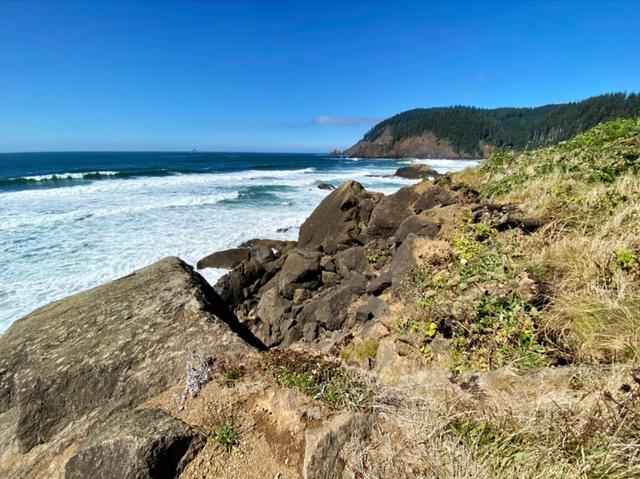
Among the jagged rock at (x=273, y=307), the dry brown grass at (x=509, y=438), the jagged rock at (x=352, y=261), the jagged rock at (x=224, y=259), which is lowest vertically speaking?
the jagged rock at (x=273, y=307)

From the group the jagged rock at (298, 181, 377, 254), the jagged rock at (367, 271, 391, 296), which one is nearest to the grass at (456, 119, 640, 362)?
the jagged rock at (367, 271, 391, 296)

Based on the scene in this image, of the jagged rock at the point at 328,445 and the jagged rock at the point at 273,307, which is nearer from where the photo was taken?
the jagged rock at the point at 328,445

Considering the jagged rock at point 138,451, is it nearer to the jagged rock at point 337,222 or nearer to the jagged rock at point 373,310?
the jagged rock at point 373,310

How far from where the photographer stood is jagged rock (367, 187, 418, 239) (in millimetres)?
8852

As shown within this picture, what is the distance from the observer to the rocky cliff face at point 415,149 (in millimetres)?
129750

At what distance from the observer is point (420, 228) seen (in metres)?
6.69

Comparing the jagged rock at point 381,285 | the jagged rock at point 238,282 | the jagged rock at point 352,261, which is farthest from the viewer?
the jagged rock at point 238,282

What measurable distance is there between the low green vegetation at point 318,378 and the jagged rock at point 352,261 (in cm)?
539

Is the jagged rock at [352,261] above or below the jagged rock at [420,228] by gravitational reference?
below

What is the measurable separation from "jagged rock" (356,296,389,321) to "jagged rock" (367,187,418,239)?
3.65 meters

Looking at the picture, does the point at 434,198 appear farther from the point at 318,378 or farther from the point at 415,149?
the point at 415,149

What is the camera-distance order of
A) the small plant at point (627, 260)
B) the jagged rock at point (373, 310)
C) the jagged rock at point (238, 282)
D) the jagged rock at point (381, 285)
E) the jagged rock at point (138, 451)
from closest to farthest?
the jagged rock at point (138, 451) < the small plant at point (627, 260) < the jagged rock at point (373, 310) < the jagged rock at point (381, 285) < the jagged rock at point (238, 282)

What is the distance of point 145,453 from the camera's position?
72.9 inches

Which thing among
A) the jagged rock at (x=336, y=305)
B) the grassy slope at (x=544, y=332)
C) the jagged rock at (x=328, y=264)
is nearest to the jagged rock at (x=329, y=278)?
the jagged rock at (x=328, y=264)
